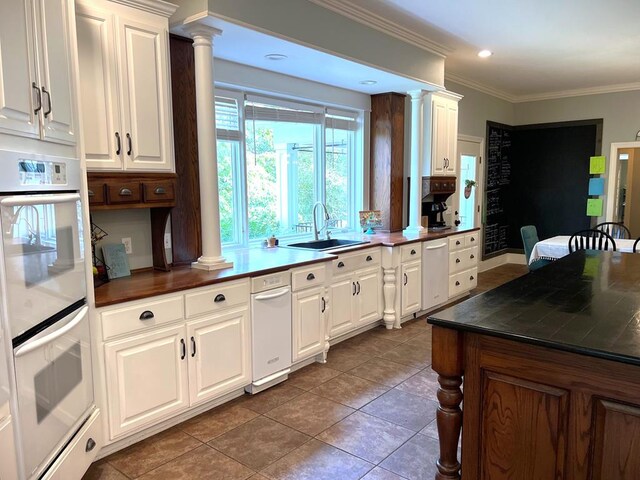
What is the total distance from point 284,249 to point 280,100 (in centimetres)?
138

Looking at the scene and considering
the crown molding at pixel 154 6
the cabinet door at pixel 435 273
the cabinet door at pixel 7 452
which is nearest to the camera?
the cabinet door at pixel 7 452

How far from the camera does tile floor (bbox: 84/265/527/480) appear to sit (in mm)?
2297

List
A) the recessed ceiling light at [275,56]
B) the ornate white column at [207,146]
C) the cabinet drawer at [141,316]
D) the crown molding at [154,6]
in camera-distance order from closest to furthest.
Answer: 1. the cabinet drawer at [141,316]
2. the crown molding at [154,6]
3. the ornate white column at [207,146]
4. the recessed ceiling light at [275,56]

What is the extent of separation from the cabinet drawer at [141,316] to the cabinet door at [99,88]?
30.4 inches

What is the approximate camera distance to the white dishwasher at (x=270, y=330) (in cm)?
303

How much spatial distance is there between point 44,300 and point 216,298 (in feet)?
3.75

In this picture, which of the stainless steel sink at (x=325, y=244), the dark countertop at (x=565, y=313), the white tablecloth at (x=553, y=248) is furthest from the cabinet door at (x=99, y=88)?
the white tablecloth at (x=553, y=248)

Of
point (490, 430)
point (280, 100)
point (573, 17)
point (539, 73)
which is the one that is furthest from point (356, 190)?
point (490, 430)

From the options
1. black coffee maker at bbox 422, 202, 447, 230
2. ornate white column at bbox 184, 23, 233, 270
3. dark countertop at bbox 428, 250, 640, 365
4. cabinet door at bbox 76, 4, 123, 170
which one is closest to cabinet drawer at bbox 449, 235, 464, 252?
black coffee maker at bbox 422, 202, 447, 230

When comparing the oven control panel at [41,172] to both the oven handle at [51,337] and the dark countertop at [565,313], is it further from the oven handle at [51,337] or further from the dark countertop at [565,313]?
the dark countertop at [565,313]

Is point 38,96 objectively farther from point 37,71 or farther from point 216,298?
point 216,298

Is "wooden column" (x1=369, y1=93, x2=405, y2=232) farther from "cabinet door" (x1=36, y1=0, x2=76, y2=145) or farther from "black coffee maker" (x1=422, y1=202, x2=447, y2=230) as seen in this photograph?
"cabinet door" (x1=36, y1=0, x2=76, y2=145)

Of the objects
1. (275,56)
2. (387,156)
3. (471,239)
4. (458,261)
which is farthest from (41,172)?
(471,239)

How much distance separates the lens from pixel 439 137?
516 cm
